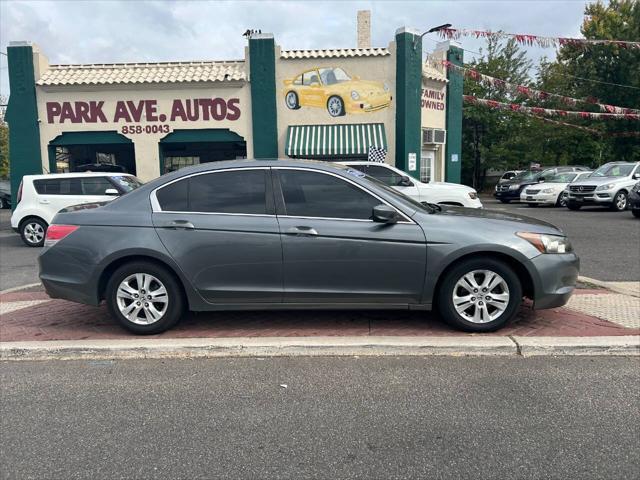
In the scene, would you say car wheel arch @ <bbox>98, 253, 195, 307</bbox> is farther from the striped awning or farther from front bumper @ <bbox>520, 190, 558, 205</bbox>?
front bumper @ <bbox>520, 190, 558, 205</bbox>

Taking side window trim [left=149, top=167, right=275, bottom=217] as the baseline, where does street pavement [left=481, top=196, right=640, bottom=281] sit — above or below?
below

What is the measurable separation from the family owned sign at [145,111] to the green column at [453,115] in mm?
8728

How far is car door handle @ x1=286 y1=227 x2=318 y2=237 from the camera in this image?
468cm

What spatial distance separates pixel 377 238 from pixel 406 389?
142 cm

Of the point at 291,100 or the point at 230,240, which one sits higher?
the point at 291,100

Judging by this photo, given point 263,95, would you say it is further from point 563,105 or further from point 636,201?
point 563,105

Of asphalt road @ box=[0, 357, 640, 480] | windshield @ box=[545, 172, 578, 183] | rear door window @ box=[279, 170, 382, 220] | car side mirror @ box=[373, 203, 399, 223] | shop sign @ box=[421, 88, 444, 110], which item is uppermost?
shop sign @ box=[421, 88, 444, 110]

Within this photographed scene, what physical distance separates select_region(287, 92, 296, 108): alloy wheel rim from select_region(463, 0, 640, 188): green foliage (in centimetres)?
1844

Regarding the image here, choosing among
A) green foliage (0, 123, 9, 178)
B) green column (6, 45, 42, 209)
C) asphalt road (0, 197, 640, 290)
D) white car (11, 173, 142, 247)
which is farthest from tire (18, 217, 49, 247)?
green foliage (0, 123, 9, 178)

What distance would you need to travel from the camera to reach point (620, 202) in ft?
56.9

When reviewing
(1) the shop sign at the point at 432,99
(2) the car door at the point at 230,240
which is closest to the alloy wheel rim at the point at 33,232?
(2) the car door at the point at 230,240

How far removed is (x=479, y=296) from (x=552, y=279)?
685 mm

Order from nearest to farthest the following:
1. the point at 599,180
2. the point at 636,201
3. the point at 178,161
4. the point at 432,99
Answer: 1. the point at 636,201
2. the point at 599,180
3. the point at 432,99
4. the point at 178,161

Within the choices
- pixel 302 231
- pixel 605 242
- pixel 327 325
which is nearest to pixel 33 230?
pixel 327 325
